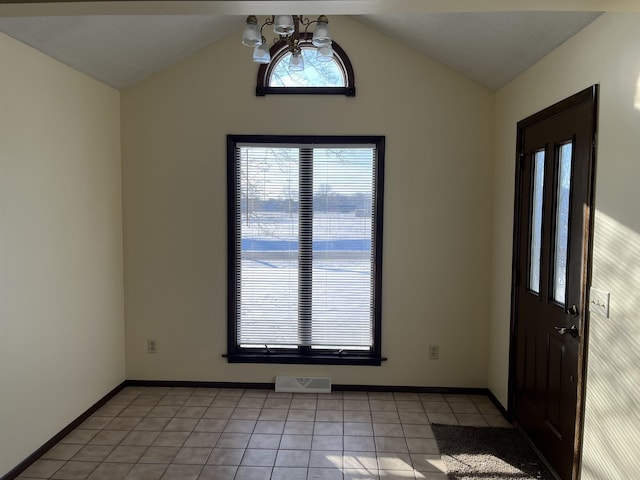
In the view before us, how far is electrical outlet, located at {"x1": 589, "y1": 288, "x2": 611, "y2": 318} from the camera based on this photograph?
210 cm

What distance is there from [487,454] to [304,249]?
1.98 m

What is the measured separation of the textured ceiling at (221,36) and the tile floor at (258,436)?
8.11 ft

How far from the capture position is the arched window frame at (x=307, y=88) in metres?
3.76

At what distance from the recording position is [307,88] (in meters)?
3.79

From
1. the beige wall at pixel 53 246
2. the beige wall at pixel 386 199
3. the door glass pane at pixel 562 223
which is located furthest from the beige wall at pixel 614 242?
the beige wall at pixel 53 246

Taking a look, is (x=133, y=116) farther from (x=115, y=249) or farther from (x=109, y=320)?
(x=109, y=320)

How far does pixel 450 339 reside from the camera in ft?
12.7

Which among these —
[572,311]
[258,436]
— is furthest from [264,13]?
[258,436]

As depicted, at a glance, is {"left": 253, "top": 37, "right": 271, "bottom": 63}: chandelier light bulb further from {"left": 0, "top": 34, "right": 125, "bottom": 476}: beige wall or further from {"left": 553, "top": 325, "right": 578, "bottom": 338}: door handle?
{"left": 553, "top": 325, "right": 578, "bottom": 338}: door handle

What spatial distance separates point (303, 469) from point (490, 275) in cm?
212

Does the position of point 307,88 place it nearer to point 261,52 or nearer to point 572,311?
point 261,52

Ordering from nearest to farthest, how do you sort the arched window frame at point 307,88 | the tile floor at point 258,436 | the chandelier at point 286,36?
1. the chandelier at point 286,36
2. the tile floor at point 258,436
3. the arched window frame at point 307,88

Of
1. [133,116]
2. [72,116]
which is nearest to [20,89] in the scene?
[72,116]

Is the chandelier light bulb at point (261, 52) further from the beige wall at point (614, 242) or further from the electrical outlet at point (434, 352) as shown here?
the electrical outlet at point (434, 352)
